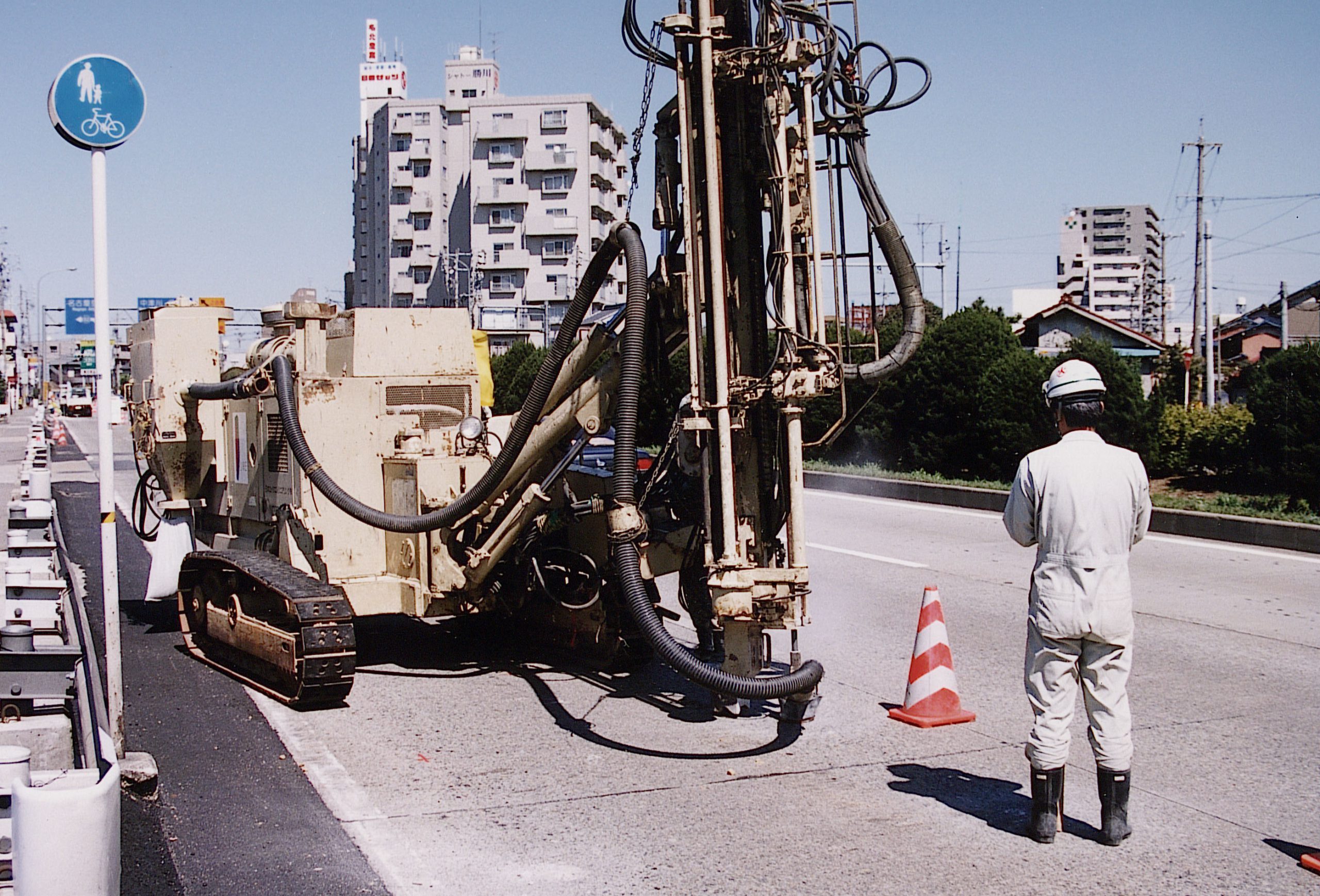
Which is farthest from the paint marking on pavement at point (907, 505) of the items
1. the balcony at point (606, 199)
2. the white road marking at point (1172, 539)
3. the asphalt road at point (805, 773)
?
the balcony at point (606, 199)

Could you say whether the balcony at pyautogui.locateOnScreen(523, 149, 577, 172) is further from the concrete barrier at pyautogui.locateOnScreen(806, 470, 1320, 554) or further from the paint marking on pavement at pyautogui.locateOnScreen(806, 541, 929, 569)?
the paint marking on pavement at pyautogui.locateOnScreen(806, 541, 929, 569)

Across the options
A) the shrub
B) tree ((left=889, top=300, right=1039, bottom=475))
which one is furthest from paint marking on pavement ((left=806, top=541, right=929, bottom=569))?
the shrub

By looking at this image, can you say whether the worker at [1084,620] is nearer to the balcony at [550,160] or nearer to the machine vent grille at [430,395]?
the machine vent grille at [430,395]

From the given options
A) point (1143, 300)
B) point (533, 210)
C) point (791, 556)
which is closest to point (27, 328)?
point (533, 210)

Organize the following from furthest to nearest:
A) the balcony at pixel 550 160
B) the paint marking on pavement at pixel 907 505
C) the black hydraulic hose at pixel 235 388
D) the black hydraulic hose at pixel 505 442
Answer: the balcony at pixel 550 160 → the paint marking on pavement at pixel 907 505 → the black hydraulic hose at pixel 235 388 → the black hydraulic hose at pixel 505 442

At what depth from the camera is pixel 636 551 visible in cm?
713

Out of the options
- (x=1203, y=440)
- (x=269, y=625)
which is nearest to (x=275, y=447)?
(x=269, y=625)

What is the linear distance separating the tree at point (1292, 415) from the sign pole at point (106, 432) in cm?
1660

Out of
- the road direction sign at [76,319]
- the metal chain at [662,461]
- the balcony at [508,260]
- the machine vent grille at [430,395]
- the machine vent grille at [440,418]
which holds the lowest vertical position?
the metal chain at [662,461]

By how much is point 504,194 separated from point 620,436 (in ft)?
303

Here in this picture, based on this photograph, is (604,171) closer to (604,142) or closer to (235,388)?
(604,142)

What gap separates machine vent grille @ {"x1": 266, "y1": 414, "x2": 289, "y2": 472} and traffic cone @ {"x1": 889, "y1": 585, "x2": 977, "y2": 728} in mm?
4508

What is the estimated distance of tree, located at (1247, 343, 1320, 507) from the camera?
61.4 ft

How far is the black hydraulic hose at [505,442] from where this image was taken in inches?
307
